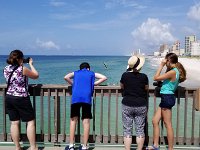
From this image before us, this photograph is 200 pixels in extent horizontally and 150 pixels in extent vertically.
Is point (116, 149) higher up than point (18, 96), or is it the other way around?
point (18, 96)

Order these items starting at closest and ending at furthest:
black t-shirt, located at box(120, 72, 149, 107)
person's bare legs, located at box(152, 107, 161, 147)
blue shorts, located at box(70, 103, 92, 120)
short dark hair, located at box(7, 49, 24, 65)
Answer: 1. short dark hair, located at box(7, 49, 24, 65)
2. black t-shirt, located at box(120, 72, 149, 107)
3. blue shorts, located at box(70, 103, 92, 120)
4. person's bare legs, located at box(152, 107, 161, 147)

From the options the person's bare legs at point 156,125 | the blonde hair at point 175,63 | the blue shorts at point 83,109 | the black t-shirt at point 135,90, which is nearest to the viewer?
the black t-shirt at point 135,90

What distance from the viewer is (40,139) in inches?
230

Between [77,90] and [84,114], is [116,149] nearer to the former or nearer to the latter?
[84,114]

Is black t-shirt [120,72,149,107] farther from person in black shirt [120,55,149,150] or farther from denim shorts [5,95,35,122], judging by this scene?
denim shorts [5,95,35,122]

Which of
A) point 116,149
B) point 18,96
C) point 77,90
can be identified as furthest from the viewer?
point 116,149

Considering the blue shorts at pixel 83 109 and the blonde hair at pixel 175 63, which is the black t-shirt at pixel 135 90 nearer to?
the blonde hair at pixel 175 63

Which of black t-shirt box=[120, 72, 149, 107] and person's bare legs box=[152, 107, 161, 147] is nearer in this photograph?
black t-shirt box=[120, 72, 149, 107]

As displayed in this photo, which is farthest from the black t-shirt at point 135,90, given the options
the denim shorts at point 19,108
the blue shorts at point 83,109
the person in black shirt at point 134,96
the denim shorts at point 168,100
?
the denim shorts at point 19,108

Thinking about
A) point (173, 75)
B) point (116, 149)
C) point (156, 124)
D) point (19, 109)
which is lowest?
point (116, 149)

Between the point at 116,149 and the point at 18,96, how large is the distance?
207 centimetres

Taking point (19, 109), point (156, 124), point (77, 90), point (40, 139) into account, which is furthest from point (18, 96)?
point (156, 124)

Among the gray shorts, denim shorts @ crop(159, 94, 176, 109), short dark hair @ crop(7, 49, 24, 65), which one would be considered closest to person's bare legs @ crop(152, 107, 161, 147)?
denim shorts @ crop(159, 94, 176, 109)

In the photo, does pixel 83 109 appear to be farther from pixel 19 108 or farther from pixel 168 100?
pixel 168 100
